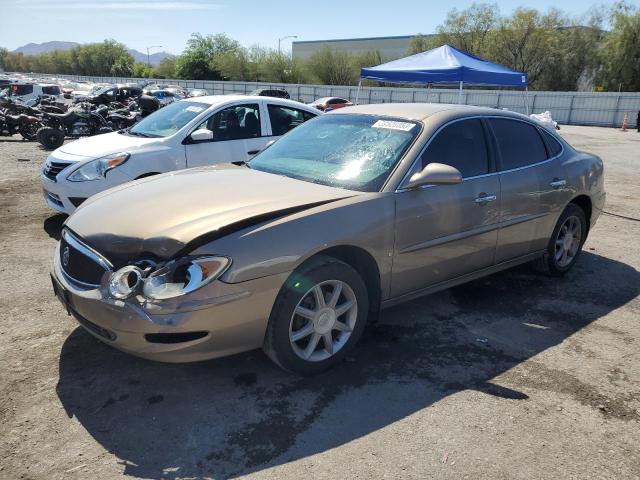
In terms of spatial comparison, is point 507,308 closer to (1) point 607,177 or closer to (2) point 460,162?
(2) point 460,162

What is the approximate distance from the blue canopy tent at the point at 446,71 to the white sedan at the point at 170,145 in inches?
246

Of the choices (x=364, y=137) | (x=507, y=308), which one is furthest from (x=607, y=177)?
(x=364, y=137)

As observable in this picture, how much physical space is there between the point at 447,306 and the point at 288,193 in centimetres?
189

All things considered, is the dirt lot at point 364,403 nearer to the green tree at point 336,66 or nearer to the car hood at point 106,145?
the car hood at point 106,145

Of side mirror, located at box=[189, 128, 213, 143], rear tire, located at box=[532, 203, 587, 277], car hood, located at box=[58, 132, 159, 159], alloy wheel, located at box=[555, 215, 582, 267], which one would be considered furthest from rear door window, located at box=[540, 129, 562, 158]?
car hood, located at box=[58, 132, 159, 159]

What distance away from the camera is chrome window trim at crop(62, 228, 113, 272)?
290cm

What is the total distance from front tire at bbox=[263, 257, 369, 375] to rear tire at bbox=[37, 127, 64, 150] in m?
12.8

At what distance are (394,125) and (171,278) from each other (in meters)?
2.06

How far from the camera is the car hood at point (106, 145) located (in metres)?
6.27

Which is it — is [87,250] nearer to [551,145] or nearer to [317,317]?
[317,317]

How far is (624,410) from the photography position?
302 cm

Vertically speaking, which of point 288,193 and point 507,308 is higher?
point 288,193

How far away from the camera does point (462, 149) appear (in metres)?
4.02

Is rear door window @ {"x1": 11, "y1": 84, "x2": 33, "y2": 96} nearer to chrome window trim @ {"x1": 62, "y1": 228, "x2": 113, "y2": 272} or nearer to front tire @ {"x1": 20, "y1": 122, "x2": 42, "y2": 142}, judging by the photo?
front tire @ {"x1": 20, "y1": 122, "x2": 42, "y2": 142}
